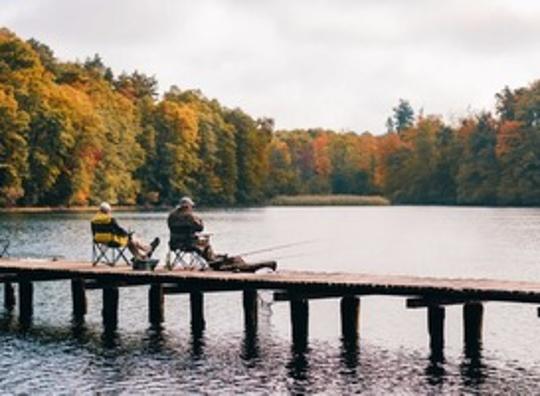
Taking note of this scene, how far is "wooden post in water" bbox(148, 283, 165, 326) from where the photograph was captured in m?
31.9

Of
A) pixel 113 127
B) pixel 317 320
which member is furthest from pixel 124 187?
pixel 317 320

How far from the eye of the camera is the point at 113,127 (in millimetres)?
126500

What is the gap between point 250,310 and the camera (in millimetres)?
30734

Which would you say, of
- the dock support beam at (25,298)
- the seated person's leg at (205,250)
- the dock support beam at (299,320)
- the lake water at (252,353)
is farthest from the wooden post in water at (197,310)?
the dock support beam at (25,298)

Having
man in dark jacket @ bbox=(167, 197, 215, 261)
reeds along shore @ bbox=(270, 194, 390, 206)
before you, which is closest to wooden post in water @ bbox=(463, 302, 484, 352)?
man in dark jacket @ bbox=(167, 197, 215, 261)

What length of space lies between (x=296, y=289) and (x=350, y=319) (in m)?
1.67

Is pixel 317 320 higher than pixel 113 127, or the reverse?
pixel 113 127

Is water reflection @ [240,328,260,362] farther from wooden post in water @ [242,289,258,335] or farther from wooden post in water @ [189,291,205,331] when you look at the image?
wooden post in water @ [189,291,205,331]

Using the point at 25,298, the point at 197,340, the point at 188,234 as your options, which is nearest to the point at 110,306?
the point at 188,234

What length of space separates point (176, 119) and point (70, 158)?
30.0m

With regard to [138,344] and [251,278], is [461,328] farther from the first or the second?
[138,344]

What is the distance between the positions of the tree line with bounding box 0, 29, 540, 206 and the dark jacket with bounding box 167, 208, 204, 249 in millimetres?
70295

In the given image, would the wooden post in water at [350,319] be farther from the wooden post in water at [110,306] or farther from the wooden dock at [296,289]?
the wooden post in water at [110,306]

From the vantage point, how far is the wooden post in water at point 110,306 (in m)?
Answer: 32.0
